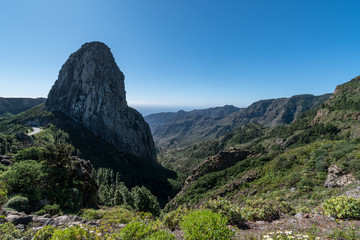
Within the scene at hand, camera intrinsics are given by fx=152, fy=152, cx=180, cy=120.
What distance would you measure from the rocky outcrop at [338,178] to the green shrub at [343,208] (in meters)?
11.6

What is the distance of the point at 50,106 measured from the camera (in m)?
168

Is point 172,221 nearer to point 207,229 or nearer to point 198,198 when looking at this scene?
point 207,229

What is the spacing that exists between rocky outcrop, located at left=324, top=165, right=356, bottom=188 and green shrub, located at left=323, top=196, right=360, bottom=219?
11637 mm

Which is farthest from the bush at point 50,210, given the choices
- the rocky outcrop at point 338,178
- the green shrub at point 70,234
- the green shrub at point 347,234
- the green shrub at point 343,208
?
the rocky outcrop at point 338,178

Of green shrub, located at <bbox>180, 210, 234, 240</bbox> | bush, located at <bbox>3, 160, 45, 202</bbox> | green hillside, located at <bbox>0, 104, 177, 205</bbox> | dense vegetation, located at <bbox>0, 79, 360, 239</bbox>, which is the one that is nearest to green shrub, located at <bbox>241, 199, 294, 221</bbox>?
dense vegetation, located at <bbox>0, 79, 360, 239</bbox>

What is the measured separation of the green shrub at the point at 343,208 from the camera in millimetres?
8062

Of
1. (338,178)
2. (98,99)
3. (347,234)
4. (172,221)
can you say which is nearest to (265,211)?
(347,234)

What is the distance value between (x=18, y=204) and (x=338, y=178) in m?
32.7

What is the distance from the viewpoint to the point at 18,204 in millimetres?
12859

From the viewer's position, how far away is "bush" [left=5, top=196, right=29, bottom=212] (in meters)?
12.5

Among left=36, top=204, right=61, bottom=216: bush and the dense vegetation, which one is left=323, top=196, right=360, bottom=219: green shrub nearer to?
the dense vegetation

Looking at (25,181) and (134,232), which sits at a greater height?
(134,232)

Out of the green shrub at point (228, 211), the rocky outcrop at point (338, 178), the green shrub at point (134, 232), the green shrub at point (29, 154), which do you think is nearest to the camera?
the green shrub at point (134, 232)

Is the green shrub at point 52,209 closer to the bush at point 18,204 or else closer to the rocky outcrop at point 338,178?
the bush at point 18,204
